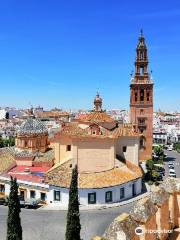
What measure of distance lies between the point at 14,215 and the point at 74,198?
3.84m

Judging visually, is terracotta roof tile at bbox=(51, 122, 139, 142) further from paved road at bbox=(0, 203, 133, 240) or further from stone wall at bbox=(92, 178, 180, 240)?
stone wall at bbox=(92, 178, 180, 240)

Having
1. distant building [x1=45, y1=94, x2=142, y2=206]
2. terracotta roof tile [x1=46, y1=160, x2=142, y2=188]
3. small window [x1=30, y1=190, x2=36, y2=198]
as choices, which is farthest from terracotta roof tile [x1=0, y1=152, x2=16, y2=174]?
terracotta roof tile [x1=46, y1=160, x2=142, y2=188]

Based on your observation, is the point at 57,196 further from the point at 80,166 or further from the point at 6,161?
the point at 6,161

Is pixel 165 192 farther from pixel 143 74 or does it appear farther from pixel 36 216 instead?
pixel 143 74

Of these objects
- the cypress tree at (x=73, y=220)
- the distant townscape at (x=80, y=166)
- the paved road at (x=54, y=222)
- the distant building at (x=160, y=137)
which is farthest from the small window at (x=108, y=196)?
the distant building at (x=160, y=137)

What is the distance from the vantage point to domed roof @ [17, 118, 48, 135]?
4503 cm

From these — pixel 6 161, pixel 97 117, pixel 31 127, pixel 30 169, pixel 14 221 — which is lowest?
pixel 14 221

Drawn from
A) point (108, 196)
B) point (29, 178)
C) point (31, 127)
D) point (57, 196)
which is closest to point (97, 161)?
point (108, 196)

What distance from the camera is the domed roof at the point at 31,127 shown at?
45.0m

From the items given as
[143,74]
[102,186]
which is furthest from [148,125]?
[102,186]

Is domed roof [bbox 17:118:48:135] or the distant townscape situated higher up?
domed roof [bbox 17:118:48:135]

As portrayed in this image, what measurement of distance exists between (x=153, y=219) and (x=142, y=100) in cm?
4252

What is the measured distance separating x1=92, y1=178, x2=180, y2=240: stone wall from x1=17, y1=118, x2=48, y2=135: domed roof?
30.6m

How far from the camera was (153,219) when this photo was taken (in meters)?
14.2
